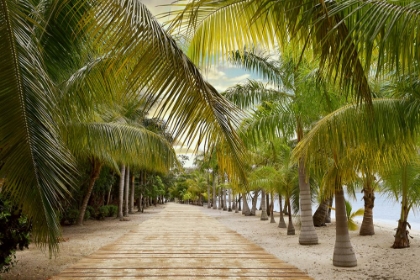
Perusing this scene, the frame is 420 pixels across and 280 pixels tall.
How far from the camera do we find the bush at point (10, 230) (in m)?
6.12

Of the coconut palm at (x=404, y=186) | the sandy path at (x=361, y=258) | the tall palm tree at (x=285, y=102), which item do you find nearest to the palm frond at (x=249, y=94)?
the tall palm tree at (x=285, y=102)

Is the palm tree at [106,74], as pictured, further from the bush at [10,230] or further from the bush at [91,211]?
the bush at [91,211]

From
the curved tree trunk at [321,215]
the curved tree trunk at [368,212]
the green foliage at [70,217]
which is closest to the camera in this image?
the curved tree trunk at [368,212]

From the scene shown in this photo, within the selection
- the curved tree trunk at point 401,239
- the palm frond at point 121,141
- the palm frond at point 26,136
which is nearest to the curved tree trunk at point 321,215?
the curved tree trunk at point 401,239

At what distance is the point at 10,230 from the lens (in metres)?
6.42

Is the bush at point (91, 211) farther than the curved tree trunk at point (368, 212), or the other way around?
the bush at point (91, 211)

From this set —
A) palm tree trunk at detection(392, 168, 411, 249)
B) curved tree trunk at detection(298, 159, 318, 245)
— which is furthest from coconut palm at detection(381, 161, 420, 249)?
curved tree trunk at detection(298, 159, 318, 245)

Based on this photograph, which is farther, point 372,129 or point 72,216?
point 72,216

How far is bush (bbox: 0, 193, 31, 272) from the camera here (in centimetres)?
612

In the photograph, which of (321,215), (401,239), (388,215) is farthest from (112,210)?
(388,215)

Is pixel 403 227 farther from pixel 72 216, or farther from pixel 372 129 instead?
pixel 72 216

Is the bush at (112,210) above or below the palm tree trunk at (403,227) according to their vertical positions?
below

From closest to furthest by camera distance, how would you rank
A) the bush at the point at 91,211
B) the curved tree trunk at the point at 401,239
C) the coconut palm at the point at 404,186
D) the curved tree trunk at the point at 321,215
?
the coconut palm at the point at 404,186 < the curved tree trunk at the point at 401,239 < the curved tree trunk at the point at 321,215 < the bush at the point at 91,211

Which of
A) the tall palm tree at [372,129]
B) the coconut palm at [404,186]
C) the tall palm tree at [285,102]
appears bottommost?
the coconut palm at [404,186]
